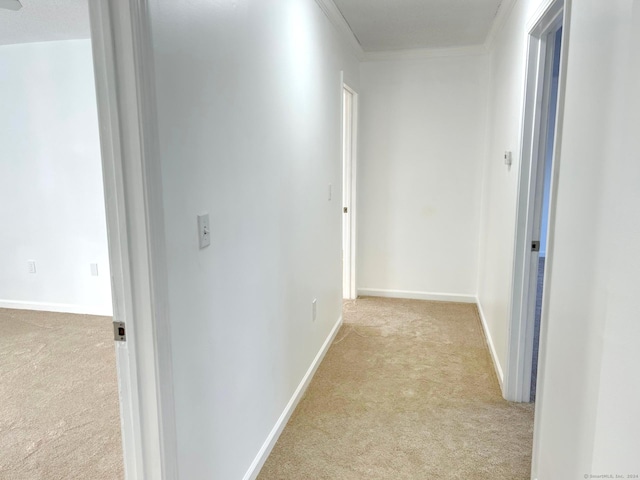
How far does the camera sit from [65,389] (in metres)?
2.65

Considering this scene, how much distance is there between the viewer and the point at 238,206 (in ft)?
5.60

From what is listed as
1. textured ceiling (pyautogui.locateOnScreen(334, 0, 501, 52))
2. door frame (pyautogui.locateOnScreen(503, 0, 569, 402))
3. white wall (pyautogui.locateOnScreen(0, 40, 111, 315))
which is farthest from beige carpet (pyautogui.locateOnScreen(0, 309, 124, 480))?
textured ceiling (pyautogui.locateOnScreen(334, 0, 501, 52))

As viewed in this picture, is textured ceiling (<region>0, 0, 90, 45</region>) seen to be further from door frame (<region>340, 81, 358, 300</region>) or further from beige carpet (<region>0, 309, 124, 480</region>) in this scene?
beige carpet (<region>0, 309, 124, 480</region>)

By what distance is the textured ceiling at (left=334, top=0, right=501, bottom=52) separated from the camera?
295cm

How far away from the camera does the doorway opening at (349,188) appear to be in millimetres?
4141

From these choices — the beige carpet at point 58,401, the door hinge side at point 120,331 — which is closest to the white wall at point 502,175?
the door hinge side at point 120,331

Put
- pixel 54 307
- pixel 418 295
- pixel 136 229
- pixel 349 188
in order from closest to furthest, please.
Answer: pixel 136 229
pixel 54 307
pixel 349 188
pixel 418 295

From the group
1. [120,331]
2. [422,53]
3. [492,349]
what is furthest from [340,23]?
[120,331]

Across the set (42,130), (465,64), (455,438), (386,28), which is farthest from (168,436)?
(465,64)

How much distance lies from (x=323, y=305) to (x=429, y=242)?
1.72 m

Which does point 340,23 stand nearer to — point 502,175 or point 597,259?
point 502,175

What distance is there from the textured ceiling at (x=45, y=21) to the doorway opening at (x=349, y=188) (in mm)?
2117

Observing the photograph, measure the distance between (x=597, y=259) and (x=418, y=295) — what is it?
3.38 m

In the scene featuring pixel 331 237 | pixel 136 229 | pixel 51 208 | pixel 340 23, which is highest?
pixel 340 23
